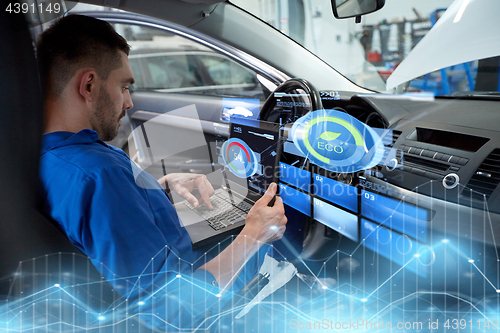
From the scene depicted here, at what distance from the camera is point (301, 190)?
4.24 ft

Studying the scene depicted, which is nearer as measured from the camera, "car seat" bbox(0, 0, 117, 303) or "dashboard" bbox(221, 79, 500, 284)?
"car seat" bbox(0, 0, 117, 303)

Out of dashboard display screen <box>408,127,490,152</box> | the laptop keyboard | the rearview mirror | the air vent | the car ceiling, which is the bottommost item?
the laptop keyboard

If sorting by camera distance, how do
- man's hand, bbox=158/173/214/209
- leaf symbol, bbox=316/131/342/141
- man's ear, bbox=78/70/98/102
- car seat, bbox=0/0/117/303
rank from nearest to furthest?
1. car seat, bbox=0/0/117/303
2. man's ear, bbox=78/70/98/102
3. leaf symbol, bbox=316/131/342/141
4. man's hand, bbox=158/173/214/209

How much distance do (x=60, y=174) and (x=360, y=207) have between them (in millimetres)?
830

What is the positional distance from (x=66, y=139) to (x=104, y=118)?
0.44 ft

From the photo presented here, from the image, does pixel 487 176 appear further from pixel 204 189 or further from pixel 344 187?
pixel 204 189

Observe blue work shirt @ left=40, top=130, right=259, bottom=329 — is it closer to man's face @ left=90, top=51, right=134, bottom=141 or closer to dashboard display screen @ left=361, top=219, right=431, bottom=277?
man's face @ left=90, top=51, right=134, bottom=141

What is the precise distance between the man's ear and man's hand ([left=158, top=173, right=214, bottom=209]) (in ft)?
1.75

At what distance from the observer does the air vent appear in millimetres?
928

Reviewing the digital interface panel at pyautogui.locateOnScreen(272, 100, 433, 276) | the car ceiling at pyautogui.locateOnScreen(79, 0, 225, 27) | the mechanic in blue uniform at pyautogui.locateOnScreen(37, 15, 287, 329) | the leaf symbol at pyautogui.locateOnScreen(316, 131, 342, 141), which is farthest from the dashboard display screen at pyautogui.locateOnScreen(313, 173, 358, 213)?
the car ceiling at pyautogui.locateOnScreen(79, 0, 225, 27)

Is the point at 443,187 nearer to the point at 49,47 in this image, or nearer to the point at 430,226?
the point at 430,226

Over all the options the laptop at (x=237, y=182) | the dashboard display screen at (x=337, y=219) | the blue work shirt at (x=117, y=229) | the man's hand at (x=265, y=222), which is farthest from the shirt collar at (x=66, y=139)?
the dashboard display screen at (x=337, y=219)

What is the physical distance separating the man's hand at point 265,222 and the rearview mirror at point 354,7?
2.20ft

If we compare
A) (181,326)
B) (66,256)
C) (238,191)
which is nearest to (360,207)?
(238,191)
